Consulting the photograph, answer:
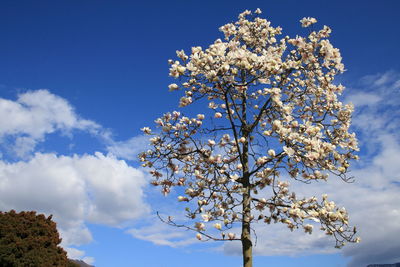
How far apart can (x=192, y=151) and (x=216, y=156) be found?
1056 mm

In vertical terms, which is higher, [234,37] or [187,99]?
[234,37]

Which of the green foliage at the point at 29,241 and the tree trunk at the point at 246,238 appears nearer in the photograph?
the tree trunk at the point at 246,238

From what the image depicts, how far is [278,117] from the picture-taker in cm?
1005

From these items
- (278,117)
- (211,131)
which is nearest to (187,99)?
(211,131)

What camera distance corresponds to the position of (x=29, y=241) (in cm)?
1390

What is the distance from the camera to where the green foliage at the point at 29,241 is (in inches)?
529

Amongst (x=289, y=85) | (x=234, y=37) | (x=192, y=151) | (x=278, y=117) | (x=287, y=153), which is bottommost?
(x=287, y=153)

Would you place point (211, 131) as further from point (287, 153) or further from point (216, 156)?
point (287, 153)

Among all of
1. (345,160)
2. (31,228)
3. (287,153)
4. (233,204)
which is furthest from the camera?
(31,228)

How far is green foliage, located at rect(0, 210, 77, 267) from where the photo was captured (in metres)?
13.4

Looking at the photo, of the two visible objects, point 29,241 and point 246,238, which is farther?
point 29,241

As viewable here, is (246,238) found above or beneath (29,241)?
beneath

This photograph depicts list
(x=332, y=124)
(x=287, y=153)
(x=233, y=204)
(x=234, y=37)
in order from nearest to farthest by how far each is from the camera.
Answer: (x=287, y=153) → (x=233, y=204) → (x=332, y=124) → (x=234, y=37)

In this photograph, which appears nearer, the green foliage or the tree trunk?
the tree trunk
